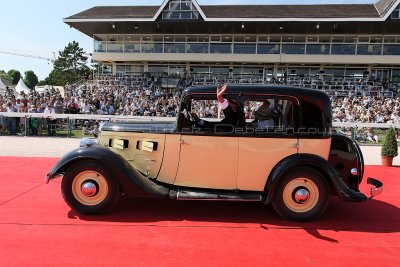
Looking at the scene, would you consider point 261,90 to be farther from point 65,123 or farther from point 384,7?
point 384,7

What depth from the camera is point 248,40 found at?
1179 inches

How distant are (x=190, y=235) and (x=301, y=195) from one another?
170 centimetres

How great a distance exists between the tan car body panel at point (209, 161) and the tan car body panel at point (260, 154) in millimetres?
117

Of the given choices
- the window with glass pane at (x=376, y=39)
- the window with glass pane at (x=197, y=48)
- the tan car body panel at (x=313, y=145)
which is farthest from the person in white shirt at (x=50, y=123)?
the window with glass pane at (x=376, y=39)

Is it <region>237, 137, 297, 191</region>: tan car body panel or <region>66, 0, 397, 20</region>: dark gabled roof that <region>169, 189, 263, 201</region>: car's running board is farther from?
<region>66, 0, 397, 20</region>: dark gabled roof

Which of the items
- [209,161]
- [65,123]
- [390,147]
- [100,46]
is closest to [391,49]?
[390,147]

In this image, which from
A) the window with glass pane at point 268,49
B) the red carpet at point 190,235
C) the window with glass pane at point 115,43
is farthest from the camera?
the window with glass pane at point 115,43

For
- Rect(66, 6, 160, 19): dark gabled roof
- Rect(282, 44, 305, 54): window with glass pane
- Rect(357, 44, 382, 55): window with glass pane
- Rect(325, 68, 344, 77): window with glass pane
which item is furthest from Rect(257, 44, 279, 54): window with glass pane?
Rect(66, 6, 160, 19): dark gabled roof

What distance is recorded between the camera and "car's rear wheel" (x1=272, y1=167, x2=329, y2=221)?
480 centimetres

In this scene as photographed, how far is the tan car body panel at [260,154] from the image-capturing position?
4.89 metres

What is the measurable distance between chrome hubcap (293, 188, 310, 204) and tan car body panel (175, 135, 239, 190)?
2.96 feet

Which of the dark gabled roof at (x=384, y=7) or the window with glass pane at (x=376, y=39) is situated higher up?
the dark gabled roof at (x=384, y=7)

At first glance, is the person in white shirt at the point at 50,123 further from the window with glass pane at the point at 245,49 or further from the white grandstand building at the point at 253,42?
the window with glass pane at the point at 245,49

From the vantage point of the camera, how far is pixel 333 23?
1070 inches
